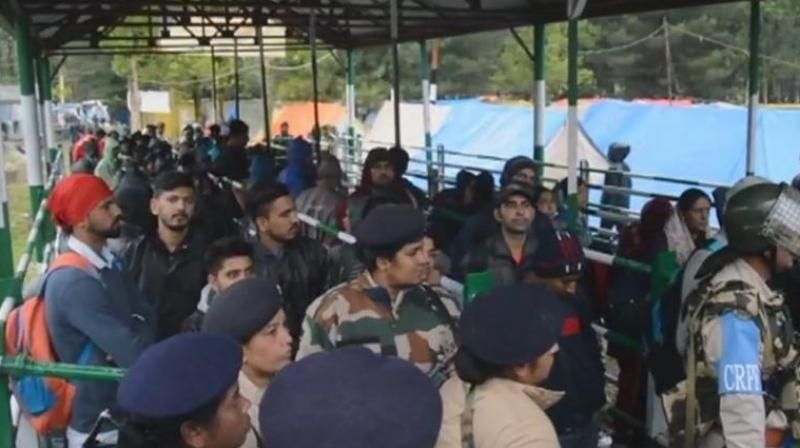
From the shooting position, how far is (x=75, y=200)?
3.40 meters

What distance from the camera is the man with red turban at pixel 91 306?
3068 millimetres

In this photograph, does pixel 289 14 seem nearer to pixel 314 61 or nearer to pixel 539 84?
pixel 314 61

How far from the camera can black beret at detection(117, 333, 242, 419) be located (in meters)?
1.82

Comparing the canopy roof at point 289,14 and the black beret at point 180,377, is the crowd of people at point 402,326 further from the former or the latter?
the canopy roof at point 289,14

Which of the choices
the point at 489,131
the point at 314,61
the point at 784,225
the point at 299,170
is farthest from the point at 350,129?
the point at 784,225

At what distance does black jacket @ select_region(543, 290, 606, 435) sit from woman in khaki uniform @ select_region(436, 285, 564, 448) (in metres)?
0.89

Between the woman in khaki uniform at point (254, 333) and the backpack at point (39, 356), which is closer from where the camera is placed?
the woman in khaki uniform at point (254, 333)

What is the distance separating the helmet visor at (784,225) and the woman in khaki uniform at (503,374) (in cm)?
67

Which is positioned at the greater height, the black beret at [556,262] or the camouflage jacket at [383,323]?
the black beret at [556,262]

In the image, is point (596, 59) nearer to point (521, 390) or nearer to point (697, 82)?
point (697, 82)

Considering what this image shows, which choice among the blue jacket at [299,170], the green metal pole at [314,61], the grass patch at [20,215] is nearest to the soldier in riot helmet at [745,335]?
the blue jacket at [299,170]

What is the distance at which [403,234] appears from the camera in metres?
3.09

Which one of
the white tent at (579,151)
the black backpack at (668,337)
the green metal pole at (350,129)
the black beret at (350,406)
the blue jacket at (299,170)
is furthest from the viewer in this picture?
the green metal pole at (350,129)

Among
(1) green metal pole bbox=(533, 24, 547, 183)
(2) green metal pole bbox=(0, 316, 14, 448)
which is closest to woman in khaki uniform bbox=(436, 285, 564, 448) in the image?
(2) green metal pole bbox=(0, 316, 14, 448)
